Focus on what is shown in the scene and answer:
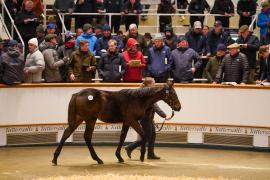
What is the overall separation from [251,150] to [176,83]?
95.5 inches

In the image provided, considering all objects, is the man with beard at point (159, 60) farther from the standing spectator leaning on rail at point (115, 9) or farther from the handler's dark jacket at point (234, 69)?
the standing spectator leaning on rail at point (115, 9)

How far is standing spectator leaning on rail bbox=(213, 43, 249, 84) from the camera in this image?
19.0 m

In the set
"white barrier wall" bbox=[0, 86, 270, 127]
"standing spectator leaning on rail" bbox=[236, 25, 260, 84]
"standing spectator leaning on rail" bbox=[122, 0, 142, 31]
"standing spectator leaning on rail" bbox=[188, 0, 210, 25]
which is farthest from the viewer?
"standing spectator leaning on rail" bbox=[188, 0, 210, 25]

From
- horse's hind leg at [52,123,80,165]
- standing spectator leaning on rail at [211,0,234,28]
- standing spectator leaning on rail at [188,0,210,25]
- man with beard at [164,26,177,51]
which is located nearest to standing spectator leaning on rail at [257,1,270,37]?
standing spectator leaning on rail at [211,0,234,28]

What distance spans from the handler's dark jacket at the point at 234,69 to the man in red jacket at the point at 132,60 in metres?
1.91

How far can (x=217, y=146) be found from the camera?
19.3 meters

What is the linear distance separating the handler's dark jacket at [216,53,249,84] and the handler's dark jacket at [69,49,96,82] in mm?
3088

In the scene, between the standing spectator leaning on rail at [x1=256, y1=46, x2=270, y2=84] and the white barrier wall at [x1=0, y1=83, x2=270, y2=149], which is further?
the standing spectator leaning on rail at [x1=256, y1=46, x2=270, y2=84]

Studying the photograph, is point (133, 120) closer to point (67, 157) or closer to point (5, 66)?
point (67, 157)

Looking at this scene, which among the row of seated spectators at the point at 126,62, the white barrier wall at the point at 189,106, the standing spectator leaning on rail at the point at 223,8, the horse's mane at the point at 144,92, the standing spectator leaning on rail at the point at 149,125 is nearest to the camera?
the horse's mane at the point at 144,92

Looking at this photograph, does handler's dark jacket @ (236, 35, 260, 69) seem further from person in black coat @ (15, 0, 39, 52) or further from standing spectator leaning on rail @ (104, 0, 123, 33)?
person in black coat @ (15, 0, 39, 52)

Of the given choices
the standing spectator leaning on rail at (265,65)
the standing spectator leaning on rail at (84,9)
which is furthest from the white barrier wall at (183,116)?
the standing spectator leaning on rail at (84,9)

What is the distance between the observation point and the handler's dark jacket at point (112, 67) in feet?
62.8

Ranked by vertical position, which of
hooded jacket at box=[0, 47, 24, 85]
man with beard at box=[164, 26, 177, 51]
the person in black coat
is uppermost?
the person in black coat
